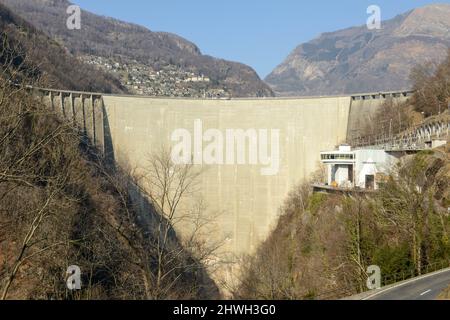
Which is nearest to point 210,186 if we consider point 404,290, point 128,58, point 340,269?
point 340,269

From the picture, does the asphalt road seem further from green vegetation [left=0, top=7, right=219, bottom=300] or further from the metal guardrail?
the metal guardrail

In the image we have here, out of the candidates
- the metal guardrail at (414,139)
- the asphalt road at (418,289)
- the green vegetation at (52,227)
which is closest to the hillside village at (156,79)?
the metal guardrail at (414,139)

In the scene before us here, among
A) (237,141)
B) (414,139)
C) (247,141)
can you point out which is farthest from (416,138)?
(237,141)

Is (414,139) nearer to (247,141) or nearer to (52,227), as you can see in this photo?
(247,141)

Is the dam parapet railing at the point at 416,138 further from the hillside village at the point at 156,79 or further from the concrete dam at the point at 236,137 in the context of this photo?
the hillside village at the point at 156,79

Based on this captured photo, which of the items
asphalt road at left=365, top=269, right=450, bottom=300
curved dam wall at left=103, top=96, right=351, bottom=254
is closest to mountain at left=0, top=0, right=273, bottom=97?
curved dam wall at left=103, top=96, right=351, bottom=254
